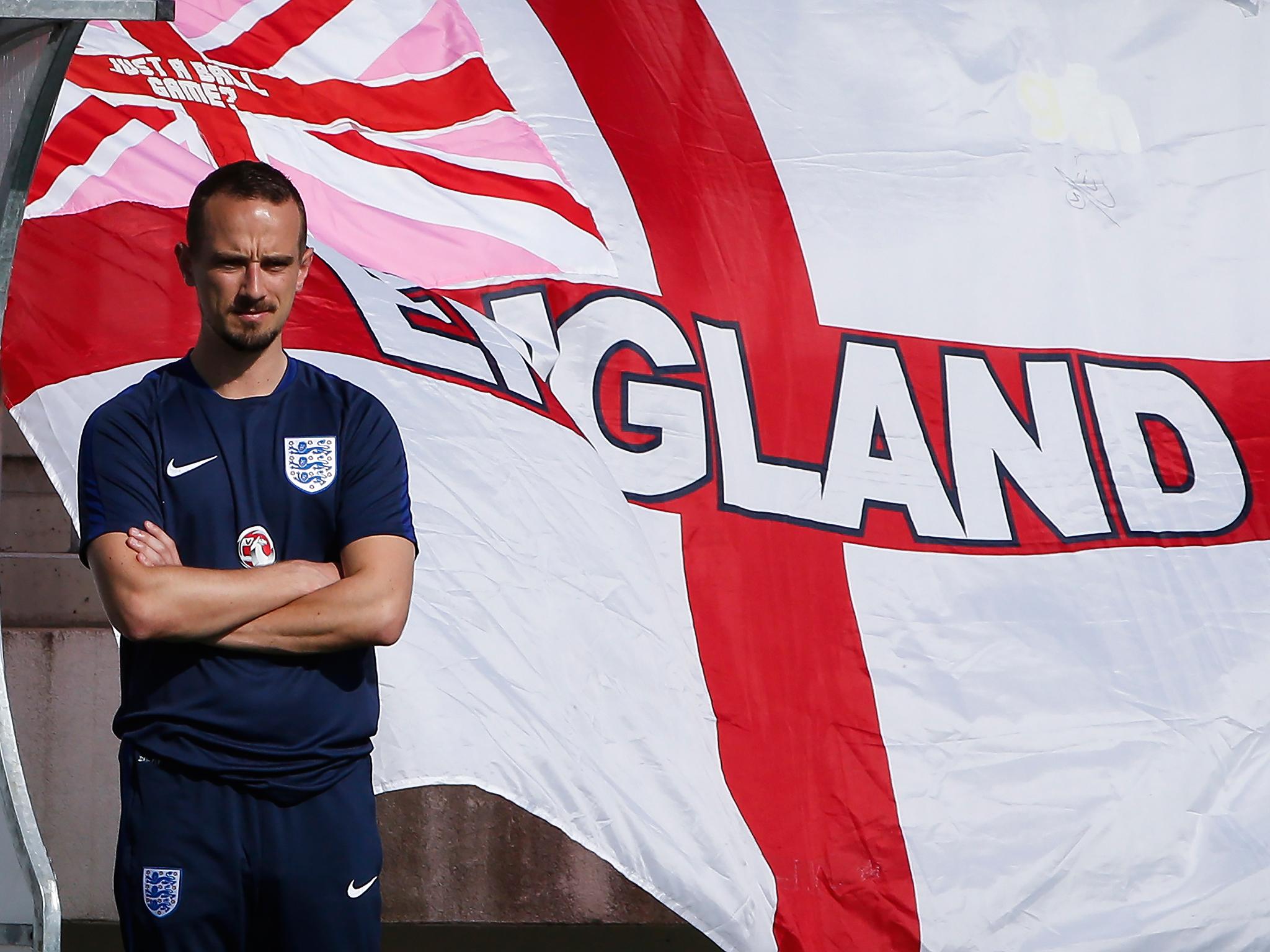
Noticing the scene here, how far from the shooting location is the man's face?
7.10ft

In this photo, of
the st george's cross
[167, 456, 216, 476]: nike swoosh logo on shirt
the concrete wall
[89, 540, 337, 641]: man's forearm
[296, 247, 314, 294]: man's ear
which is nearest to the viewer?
[89, 540, 337, 641]: man's forearm

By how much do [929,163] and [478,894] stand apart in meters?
2.90

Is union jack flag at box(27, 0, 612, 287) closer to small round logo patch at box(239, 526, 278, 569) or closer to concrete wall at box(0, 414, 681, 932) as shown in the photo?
small round logo patch at box(239, 526, 278, 569)

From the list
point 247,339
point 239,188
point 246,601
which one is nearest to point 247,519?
point 246,601

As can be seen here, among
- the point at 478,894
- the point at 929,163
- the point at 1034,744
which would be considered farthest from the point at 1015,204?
the point at 478,894

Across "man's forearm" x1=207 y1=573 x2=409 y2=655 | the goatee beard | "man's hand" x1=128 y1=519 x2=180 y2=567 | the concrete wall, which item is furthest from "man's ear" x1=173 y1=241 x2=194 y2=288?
the concrete wall

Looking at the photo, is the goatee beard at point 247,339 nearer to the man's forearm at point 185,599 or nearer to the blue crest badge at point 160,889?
the man's forearm at point 185,599

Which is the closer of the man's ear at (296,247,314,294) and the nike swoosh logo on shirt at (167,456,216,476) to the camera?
the nike swoosh logo on shirt at (167,456,216,476)

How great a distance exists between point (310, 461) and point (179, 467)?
0.64ft

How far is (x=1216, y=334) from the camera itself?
3.28 metres

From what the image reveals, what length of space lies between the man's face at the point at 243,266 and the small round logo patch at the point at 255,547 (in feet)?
0.94

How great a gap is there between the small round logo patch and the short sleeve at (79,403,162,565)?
0.45 ft

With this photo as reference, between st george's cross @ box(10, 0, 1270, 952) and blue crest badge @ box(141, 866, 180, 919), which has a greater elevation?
st george's cross @ box(10, 0, 1270, 952)

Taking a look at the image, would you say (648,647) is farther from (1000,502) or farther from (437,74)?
(437,74)
